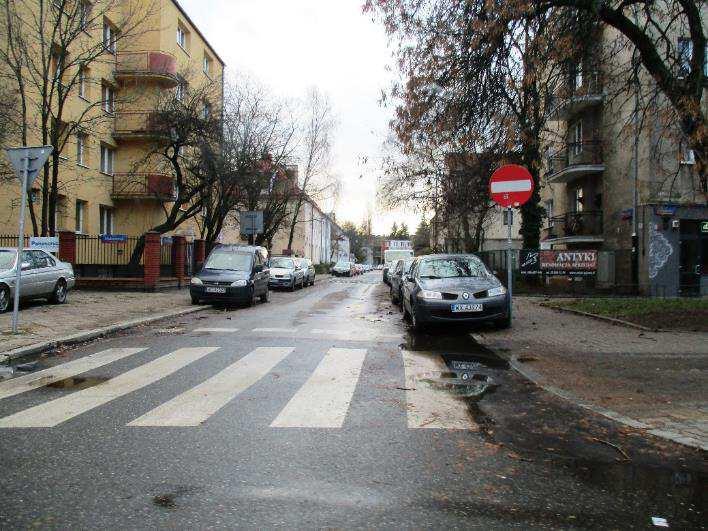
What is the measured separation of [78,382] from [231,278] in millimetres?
10570

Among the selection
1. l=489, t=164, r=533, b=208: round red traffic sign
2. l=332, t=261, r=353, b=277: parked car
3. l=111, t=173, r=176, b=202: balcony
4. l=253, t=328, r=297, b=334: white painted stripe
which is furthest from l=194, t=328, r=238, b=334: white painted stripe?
l=332, t=261, r=353, b=277: parked car

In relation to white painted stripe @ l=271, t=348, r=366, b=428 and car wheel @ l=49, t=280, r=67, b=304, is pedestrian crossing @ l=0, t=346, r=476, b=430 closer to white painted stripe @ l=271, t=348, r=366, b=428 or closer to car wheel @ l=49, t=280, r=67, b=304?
white painted stripe @ l=271, t=348, r=366, b=428

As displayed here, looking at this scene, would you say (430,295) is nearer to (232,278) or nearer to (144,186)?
(232,278)

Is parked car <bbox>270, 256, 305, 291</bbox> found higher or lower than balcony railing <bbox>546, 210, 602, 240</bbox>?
lower

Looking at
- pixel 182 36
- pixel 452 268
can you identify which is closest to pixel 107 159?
pixel 182 36

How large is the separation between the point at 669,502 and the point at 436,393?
281 centimetres

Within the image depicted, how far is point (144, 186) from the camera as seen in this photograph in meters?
27.8

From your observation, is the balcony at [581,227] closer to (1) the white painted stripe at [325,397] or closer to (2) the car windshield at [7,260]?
(1) the white painted stripe at [325,397]

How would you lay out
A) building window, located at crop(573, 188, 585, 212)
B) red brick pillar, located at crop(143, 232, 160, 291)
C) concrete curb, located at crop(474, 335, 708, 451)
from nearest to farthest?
concrete curb, located at crop(474, 335, 708, 451) → red brick pillar, located at crop(143, 232, 160, 291) → building window, located at crop(573, 188, 585, 212)

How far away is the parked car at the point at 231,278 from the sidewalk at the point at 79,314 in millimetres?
721

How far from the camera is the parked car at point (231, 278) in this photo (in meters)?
16.7

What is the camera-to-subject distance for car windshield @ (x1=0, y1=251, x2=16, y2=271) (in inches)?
527

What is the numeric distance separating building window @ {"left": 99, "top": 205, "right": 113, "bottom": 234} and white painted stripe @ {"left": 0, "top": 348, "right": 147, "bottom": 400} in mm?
21948

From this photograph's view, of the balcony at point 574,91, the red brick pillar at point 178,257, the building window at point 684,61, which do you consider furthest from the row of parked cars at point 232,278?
the building window at point 684,61
